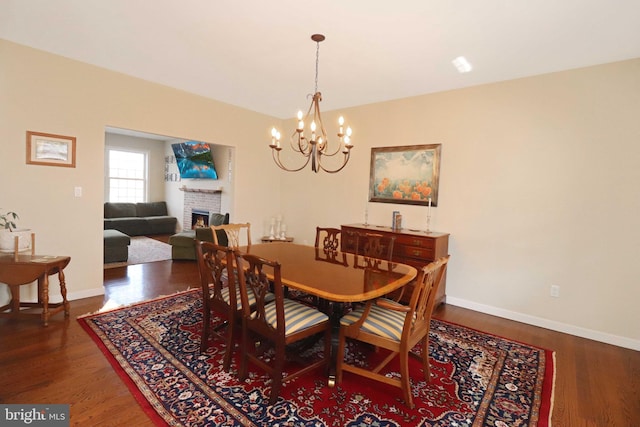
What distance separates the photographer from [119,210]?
7832 millimetres

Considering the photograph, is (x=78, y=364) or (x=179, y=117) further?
(x=179, y=117)

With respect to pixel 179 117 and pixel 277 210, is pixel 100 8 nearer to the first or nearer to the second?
pixel 179 117

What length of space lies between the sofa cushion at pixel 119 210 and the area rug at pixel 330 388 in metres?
5.82

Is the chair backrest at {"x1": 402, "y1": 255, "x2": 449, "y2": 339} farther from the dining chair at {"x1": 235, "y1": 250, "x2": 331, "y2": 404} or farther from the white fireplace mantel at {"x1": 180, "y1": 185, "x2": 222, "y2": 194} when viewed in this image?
the white fireplace mantel at {"x1": 180, "y1": 185, "x2": 222, "y2": 194}

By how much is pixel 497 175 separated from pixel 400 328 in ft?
7.91

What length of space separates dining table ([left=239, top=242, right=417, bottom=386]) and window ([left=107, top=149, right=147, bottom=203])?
23.7 ft

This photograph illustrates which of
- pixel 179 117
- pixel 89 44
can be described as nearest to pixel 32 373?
pixel 89 44

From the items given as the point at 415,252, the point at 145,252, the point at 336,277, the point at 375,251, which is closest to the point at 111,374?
the point at 336,277

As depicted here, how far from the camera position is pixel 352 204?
15.5 ft

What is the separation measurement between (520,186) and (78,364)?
428 cm

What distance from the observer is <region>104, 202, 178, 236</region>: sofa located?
298 inches

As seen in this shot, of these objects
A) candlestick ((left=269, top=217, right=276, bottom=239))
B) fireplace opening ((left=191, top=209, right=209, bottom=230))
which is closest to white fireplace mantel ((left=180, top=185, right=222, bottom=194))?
fireplace opening ((left=191, top=209, right=209, bottom=230))

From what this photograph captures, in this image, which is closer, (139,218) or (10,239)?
(10,239)

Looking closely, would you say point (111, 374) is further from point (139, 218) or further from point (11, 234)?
point (139, 218)
